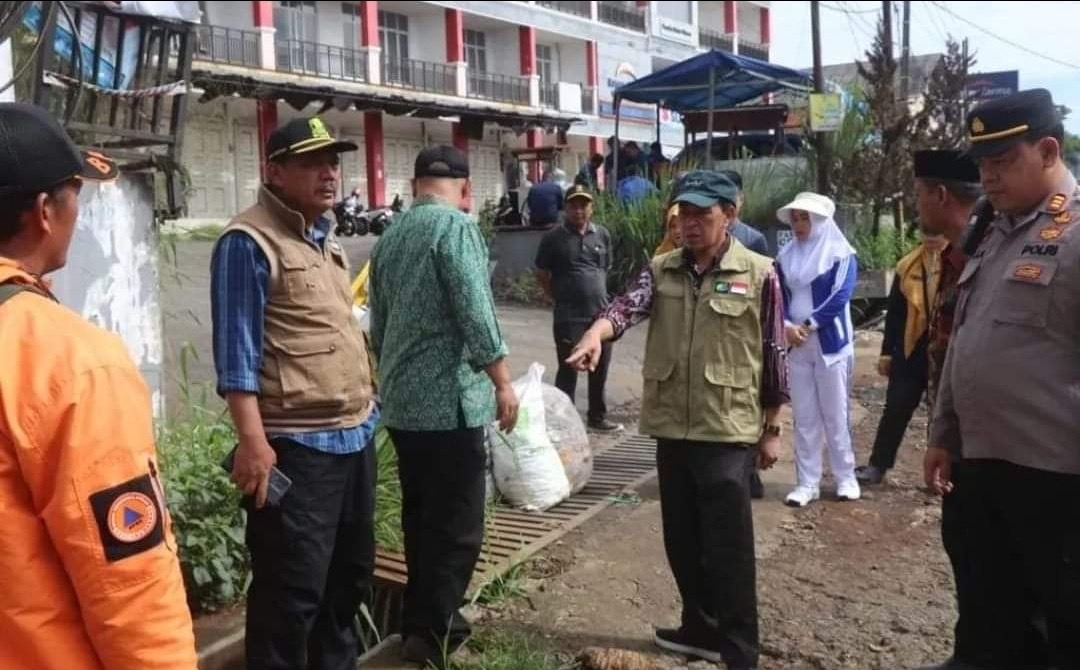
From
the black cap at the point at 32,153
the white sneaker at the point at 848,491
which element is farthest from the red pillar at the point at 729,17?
the black cap at the point at 32,153

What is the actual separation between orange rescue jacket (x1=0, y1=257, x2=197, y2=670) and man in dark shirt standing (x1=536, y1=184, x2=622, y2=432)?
5.73m

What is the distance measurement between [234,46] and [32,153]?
2404 centimetres

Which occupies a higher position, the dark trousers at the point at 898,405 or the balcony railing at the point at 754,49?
the balcony railing at the point at 754,49

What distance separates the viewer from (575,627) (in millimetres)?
3906

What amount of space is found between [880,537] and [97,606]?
423cm

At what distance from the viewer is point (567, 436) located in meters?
5.37

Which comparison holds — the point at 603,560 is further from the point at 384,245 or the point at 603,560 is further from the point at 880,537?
the point at 384,245

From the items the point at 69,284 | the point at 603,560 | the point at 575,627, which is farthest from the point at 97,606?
the point at 69,284

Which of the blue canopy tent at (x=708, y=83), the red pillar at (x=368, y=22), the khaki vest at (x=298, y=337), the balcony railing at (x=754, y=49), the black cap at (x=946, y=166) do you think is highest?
the balcony railing at (x=754, y=49)

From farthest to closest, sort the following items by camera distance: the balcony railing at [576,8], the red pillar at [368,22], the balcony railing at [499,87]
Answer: the balcony railing at [576,8] → the balcony railing at [499,87] → the red pillar at [368,22]

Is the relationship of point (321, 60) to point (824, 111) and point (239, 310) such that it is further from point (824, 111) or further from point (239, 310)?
point (239, 310)

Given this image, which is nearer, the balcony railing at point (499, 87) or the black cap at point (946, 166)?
the black cap at point (946, 166)

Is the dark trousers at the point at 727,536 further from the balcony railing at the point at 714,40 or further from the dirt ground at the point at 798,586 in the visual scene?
the balcony railing at the point at 714,40

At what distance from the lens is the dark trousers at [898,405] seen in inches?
226
